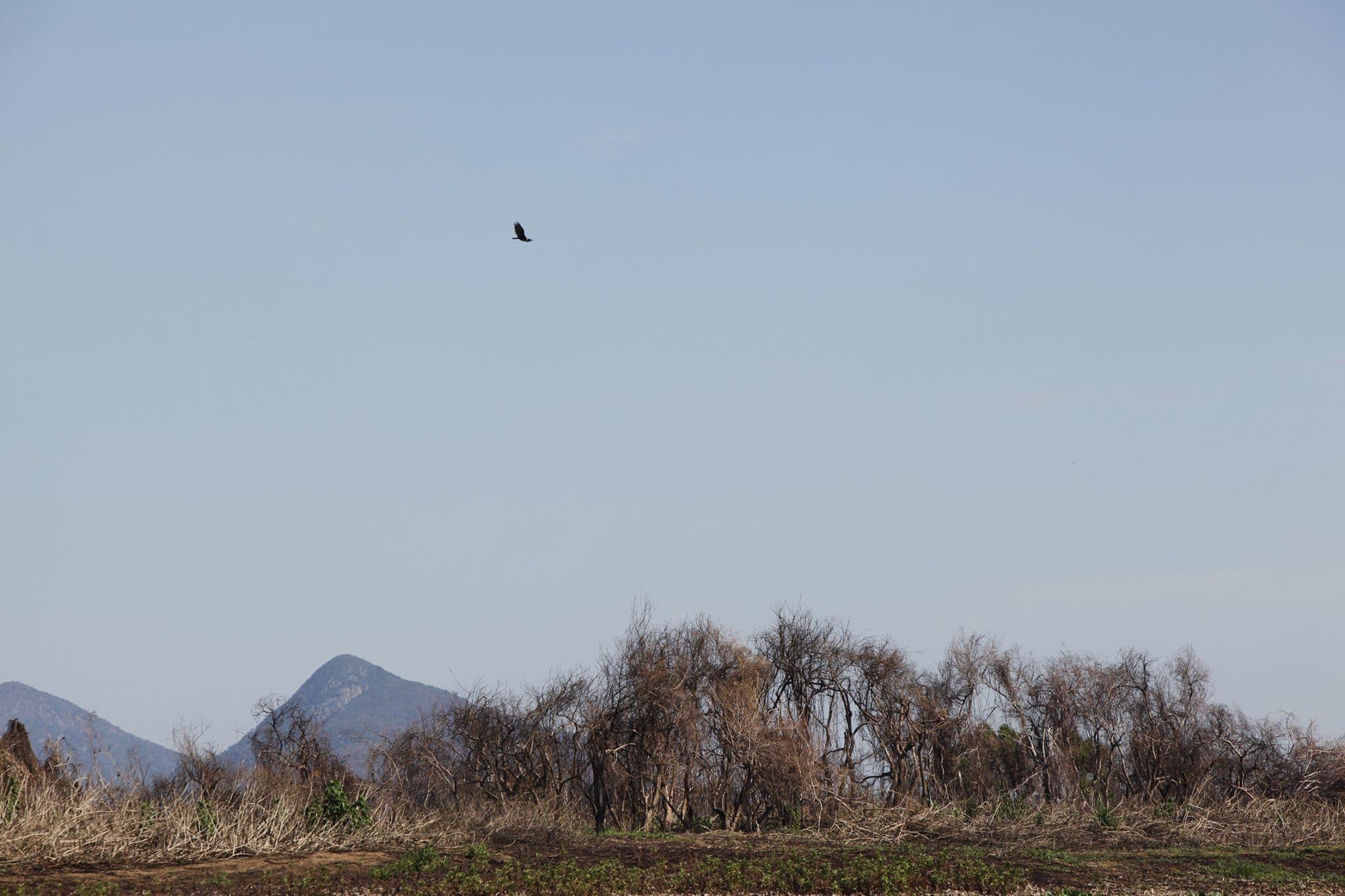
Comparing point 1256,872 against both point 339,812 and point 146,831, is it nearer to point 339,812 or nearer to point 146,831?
point 339,812

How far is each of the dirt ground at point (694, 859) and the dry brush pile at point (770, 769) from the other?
1343mm

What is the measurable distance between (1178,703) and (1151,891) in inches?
1242

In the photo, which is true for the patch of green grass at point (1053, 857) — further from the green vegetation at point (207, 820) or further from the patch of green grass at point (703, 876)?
the green vegetation at point (207, 820)

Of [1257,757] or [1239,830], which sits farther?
[1257,757]

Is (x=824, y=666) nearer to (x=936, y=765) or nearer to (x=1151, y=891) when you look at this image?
(x=936, y=765)

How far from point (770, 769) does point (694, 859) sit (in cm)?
1261

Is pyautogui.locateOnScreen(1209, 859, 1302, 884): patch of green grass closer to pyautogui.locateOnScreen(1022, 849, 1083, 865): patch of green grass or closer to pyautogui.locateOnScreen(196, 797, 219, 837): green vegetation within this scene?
pyautogui.locateOnScreen(1022, 849, 1083, 865): patch of green grass

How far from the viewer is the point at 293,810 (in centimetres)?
2753

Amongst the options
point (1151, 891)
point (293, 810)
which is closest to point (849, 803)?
point (1151, 891)

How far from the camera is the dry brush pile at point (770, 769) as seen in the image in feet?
93.6

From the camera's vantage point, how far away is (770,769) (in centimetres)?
4047

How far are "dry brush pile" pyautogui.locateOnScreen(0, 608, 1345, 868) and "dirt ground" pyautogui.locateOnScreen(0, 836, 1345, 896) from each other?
1.34m

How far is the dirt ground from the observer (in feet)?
74.2

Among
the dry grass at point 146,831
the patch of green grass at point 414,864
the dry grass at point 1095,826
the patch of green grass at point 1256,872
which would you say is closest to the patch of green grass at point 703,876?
the patch of green grass at point 414,864
